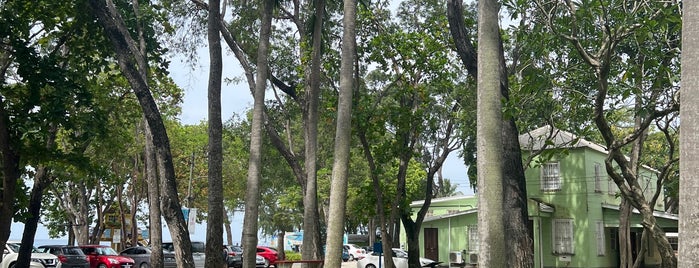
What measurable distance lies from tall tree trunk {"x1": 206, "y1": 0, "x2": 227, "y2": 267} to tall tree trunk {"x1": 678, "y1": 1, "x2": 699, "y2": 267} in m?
11.8

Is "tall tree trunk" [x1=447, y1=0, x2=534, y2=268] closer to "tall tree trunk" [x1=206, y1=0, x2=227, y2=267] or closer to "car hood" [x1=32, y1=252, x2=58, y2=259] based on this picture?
"tall tree trunk" [x1=206, y1=0, x2=227, y2=267]

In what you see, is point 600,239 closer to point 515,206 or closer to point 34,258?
point 515,206

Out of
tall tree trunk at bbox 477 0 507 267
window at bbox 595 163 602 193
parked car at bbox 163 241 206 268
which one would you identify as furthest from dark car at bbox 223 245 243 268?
tall tree trunk at bbox 477 0 507 267

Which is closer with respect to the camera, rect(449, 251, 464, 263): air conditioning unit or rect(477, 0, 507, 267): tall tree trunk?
rect(477, 0, 507, 267): tall tree trunk

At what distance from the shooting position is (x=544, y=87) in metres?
12.1

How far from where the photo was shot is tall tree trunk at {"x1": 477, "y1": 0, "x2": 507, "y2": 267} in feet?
25.3

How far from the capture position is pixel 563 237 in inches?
1206

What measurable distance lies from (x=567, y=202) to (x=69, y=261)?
21.6m

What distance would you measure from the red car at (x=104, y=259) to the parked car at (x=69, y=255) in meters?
1.14

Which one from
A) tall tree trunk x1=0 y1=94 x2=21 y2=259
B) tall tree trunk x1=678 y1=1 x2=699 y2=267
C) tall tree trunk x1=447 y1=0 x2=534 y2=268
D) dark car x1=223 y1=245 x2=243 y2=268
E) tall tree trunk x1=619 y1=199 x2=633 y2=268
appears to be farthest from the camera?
dark car x1=223 y1=245 x2=243 y2=268

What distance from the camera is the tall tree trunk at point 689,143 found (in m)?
5.27

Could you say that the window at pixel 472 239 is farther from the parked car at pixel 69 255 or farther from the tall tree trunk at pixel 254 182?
the tall tree trunk at pixel 254 182

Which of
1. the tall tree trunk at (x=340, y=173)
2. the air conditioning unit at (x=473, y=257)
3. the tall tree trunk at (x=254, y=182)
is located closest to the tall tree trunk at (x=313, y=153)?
the tall tree trunk at (x=254, y=182)

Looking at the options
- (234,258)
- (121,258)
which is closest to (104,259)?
(121,258)
